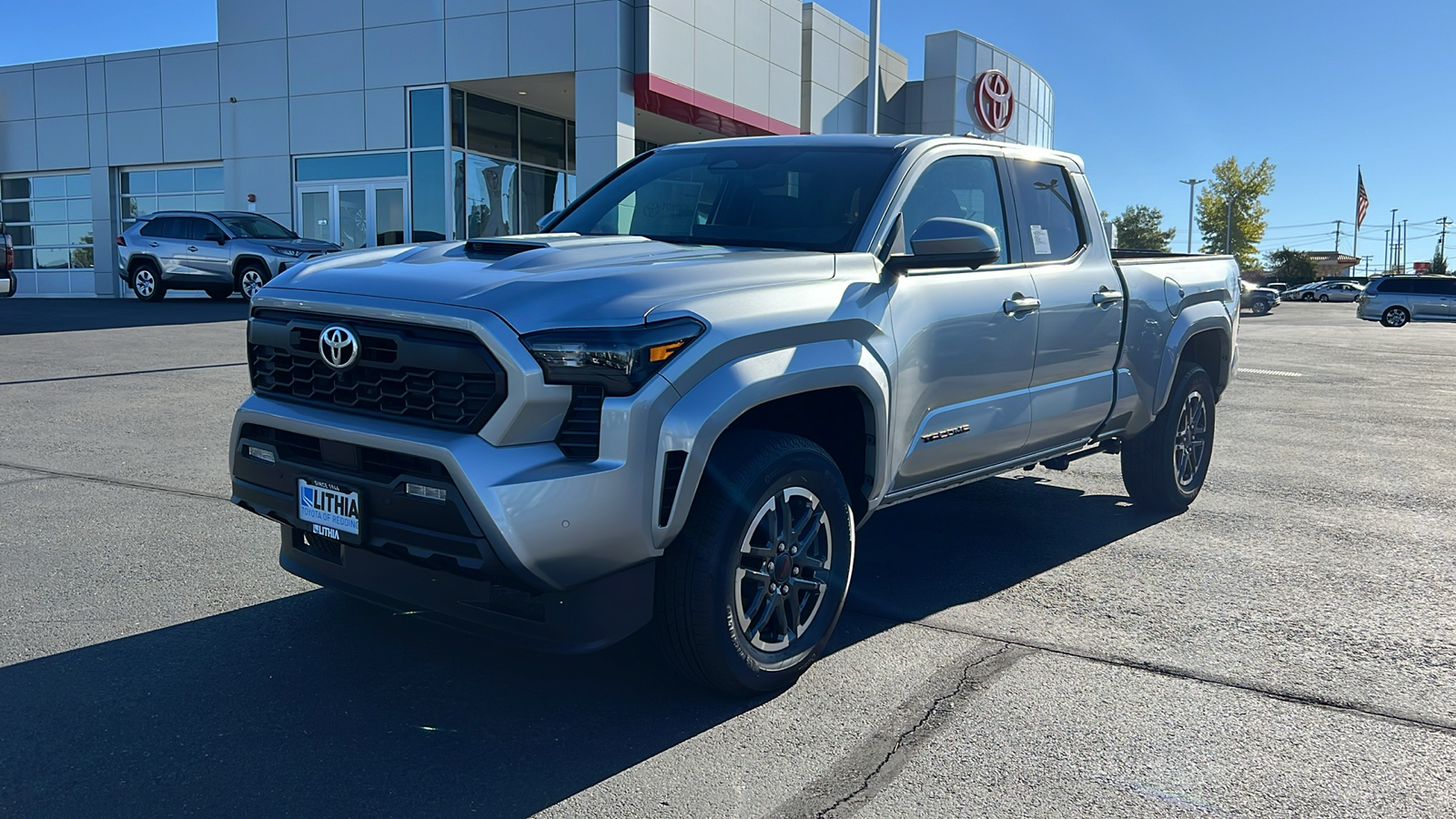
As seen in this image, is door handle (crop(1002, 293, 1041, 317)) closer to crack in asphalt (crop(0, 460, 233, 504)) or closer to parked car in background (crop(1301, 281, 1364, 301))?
crack in asphalt (crop(0, 460, 233, 504))

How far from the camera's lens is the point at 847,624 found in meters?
4.46

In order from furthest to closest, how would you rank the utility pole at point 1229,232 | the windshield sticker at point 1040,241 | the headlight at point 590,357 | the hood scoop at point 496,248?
the utility pole at point 1229,232 → the windshield sticker at point 1040,241 → the hood scoop at point 496,248 → the headlight at point 590,357

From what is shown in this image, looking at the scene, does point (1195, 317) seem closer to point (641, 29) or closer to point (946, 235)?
point (946, 235)

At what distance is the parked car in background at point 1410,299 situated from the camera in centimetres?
3853

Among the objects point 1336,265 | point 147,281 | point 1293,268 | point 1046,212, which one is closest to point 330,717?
point 1046,212

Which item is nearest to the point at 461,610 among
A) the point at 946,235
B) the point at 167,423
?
the point at 946,235

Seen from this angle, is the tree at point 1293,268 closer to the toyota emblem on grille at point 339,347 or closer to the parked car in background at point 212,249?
the parked car in background at point 212,249

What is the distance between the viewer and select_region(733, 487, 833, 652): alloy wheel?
3639 mm

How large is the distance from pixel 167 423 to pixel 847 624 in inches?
252

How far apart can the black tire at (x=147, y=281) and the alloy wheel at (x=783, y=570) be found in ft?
76.7

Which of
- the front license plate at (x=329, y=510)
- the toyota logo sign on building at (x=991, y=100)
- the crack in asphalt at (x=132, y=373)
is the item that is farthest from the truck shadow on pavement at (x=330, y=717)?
the toyota logo sign on building at (x=991, y=100)

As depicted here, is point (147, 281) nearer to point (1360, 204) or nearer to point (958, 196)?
point (958, 196)

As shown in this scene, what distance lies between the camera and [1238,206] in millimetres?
73562

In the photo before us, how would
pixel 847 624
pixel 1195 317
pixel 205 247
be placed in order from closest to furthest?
1. pixel 847 624
2. pixel 1195 317
3. pixel 205 247
